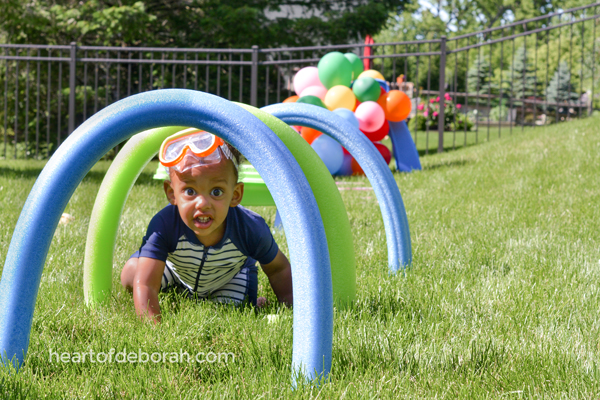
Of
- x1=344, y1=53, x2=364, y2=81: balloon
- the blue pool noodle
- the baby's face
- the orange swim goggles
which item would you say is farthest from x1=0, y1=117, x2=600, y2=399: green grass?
x1=344, y1=53, x2=364, y2=81: balloon

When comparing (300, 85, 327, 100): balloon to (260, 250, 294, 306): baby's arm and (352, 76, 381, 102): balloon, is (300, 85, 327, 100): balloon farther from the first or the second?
(260, 250, 294, 306): baby's arm

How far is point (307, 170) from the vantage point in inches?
72.0

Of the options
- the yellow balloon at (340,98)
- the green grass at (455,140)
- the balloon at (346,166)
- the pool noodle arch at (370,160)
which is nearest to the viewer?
the pool noodle arch at (370,160)

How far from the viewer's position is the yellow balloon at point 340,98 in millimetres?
6668

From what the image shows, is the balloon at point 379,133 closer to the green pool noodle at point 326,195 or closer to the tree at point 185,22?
the green pool noodle at point 326,195

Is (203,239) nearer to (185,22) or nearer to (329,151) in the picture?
(329,151)

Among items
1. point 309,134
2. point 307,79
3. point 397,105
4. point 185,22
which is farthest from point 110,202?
→ point 185,22

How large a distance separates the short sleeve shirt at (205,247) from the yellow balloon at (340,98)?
472cm

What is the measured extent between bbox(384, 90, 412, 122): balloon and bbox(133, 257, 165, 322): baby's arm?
539cm

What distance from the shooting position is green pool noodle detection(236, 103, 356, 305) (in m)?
1.82

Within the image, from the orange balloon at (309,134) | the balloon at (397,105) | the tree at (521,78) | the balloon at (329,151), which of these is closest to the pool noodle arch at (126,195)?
the balloon at (329,151)

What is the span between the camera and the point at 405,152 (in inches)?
274

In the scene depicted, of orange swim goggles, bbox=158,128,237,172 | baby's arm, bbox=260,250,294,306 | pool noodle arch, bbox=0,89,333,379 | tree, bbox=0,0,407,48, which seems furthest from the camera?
tree, bbox=0,0,407,48

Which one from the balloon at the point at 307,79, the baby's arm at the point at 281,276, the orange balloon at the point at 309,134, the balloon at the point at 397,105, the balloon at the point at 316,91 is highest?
the balloon at the point at 307,79
